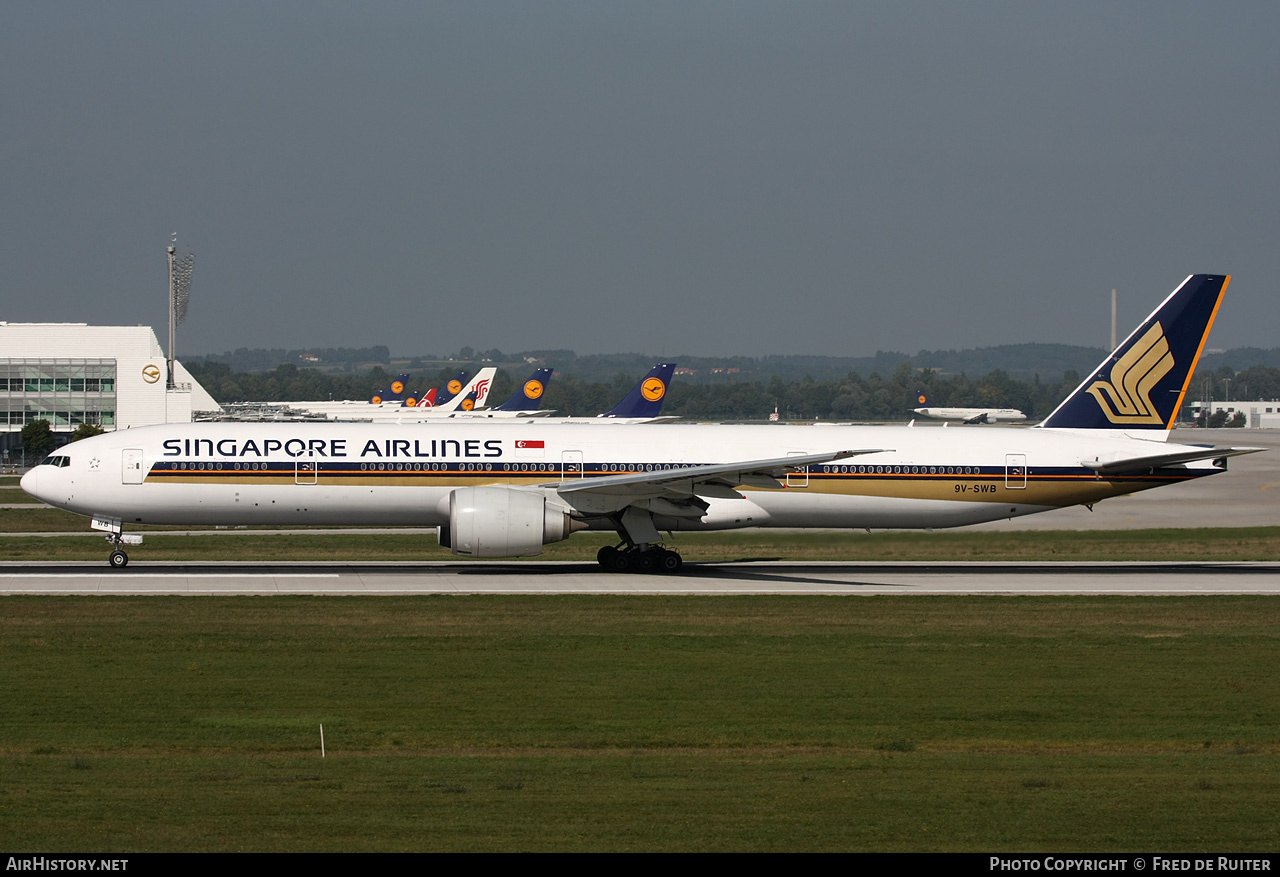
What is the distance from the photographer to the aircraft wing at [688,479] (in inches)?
1236

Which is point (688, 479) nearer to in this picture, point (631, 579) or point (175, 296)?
point (631, 579)

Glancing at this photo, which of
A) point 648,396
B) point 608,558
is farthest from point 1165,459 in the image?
point 648,396

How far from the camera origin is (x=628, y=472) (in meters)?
33.7

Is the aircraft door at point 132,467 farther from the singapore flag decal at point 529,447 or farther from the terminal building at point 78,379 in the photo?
the terminal building at point 78,379

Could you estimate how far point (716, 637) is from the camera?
23.1 meters

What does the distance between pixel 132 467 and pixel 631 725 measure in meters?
21.2

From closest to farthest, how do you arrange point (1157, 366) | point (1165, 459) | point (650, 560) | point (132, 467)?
point (132, 467) < point (650, 560) < point (1165, 459) < point (1157, 366)

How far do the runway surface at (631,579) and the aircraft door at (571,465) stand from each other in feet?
8.27

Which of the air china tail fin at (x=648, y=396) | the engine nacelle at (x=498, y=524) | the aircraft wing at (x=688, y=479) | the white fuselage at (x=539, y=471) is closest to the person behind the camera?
the engine nacelle at (x=498, y=524)

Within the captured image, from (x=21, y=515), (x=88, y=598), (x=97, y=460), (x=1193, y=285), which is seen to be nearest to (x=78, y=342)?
(x=21, y=515)

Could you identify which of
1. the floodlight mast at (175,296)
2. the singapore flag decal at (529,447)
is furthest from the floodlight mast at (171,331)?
the singapore flag decal at (529,447)

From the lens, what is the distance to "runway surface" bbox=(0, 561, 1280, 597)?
29.3m

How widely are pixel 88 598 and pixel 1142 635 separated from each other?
21.1m

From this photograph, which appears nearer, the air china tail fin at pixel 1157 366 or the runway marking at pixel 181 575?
the runway marking at pixel 181 575
